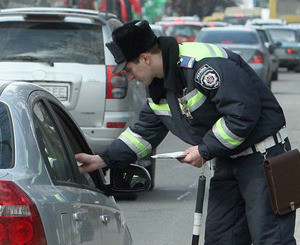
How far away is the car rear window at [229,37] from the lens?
26.0 m

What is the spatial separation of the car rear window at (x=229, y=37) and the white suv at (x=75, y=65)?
14.5 m

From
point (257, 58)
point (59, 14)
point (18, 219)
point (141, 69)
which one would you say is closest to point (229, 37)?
point (257, 58)

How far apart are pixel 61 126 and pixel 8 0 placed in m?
28.1

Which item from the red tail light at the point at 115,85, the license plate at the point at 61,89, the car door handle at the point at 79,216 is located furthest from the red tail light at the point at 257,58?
the car door handle at the point at 79,216

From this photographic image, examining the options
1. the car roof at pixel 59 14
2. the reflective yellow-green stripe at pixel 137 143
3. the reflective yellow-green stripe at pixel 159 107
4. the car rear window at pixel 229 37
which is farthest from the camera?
the car rear window at pixel 229 37

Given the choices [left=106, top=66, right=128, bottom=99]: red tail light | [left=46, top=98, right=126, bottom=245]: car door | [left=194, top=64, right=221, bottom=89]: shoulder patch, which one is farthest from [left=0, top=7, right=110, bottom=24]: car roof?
[left=194, top=64, right=221, bottom=89]: shoulder patch

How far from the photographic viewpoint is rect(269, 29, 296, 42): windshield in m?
44.2

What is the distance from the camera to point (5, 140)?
4.22 meters

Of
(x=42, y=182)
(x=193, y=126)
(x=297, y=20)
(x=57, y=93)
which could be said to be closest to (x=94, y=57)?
(x=57, y=93)

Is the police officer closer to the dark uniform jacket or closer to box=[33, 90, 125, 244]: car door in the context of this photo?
the dark uniform jacket

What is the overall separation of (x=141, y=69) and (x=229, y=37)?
2097cm

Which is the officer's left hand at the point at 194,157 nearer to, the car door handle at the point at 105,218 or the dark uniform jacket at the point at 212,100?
the dark uniform jacket at the point at 212,100

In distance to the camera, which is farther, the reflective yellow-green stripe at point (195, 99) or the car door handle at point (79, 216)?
the reflective yellow-green stripe at point (195, 99)

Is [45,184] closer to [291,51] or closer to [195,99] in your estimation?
[195,99]
